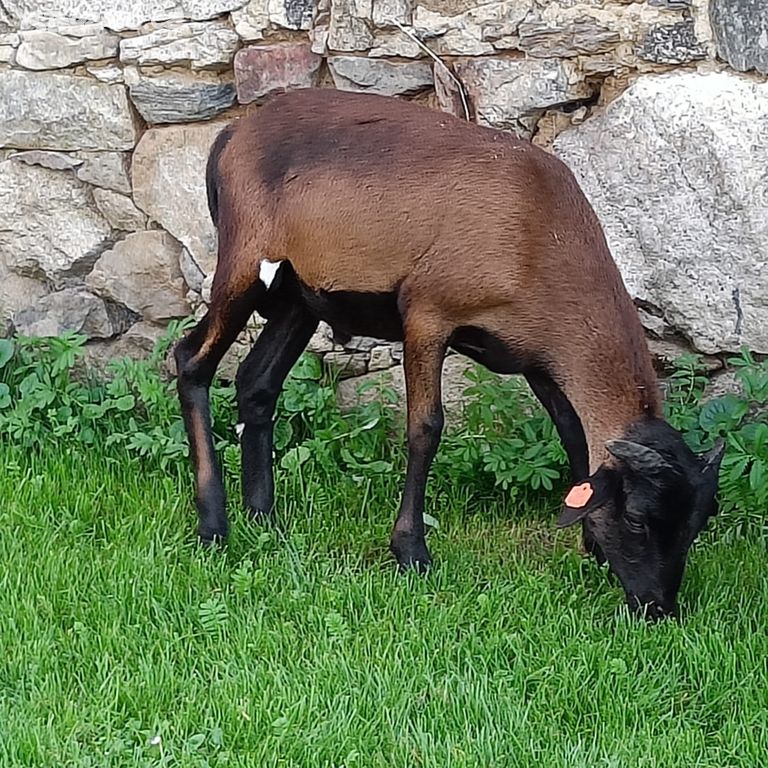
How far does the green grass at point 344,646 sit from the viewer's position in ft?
12.3

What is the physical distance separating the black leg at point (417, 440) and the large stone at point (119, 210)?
1980mm

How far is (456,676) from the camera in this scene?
407 centimetres

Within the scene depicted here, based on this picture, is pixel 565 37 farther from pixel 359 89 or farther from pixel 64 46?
pixel 64 46

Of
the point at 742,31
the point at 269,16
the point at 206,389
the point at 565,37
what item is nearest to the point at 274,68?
the point at 269,16

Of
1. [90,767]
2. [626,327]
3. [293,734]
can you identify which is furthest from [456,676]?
[626,327]

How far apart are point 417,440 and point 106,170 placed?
2.23m

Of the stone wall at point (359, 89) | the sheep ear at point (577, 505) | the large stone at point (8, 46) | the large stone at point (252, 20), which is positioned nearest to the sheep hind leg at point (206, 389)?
the stone wall at point (359, 89)

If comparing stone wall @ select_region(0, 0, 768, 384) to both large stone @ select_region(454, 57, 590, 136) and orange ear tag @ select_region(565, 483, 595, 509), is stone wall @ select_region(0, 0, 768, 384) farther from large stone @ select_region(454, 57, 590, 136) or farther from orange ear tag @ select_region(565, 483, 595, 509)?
orange ear tag @ select_region(565, 483, 595, 509)

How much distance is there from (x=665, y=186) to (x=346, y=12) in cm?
147

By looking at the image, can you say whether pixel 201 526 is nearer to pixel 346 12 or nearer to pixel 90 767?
pixel 90 767

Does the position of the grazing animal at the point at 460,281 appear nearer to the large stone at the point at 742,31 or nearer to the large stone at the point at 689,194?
the large stone at the point at 689,194

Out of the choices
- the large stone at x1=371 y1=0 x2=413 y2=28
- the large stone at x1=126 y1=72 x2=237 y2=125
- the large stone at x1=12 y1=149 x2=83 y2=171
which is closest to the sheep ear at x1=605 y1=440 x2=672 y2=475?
the large stone at x1=371 y1=0 x2=413 y2=28

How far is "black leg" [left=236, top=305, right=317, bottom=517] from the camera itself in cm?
531

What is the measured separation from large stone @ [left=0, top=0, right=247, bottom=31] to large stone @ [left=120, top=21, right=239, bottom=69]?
0.05 meters
